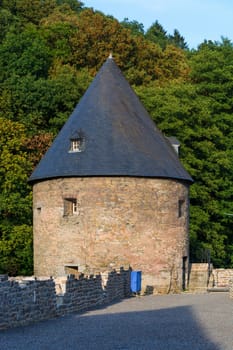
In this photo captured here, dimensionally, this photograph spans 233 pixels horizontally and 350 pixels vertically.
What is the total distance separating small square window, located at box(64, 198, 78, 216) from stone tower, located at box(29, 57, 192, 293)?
0.05 feet

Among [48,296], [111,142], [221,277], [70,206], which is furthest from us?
[221,277]

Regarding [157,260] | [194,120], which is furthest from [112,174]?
[194,120]

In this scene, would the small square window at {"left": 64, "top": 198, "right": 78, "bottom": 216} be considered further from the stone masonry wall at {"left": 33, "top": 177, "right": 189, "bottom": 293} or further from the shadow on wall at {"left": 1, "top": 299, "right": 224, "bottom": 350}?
the shadow on wall at {"left": 1, "top": 299, "right": 224, "bottom": 350}

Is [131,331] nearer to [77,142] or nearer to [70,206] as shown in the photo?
[70,206]

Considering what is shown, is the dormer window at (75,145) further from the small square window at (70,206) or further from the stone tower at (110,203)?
the small square window at (70,206)

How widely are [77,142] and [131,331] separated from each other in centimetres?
1758

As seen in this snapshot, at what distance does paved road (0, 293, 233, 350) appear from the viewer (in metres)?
12.8

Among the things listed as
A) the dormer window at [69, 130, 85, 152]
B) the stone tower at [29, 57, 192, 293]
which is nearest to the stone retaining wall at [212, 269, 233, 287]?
the stone tower at [29, 57, 192, 293]

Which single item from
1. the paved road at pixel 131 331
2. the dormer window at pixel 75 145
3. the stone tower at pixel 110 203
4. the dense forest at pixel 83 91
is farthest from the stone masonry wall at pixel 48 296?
the dense forest at pixel 83 91

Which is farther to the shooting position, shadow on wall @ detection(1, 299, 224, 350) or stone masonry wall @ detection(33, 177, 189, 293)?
stone masonry wall @ detection(33, 177, 189, 293)

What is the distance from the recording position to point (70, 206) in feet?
103

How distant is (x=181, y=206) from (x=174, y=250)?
2056 millimetres

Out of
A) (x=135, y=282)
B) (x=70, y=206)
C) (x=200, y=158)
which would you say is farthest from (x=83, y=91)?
(x=135, y=282)

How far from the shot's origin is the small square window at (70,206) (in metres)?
31.2
